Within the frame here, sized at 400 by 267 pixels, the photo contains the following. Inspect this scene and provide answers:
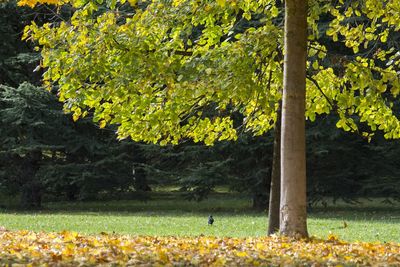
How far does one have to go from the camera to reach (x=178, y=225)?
17.3 m

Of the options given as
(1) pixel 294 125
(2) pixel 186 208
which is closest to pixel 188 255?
(1) pixel 294 125

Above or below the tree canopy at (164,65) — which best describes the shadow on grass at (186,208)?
below

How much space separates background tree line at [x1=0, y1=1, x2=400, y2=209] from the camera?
78.5 feet

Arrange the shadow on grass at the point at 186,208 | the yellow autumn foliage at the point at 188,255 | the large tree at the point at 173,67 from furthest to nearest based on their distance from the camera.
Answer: the shadow on grass at the point at 186,208
the large tree at the point at 173,67
the yellow autumn foliage at the point at 188,255

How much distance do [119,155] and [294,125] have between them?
17823 millimetres

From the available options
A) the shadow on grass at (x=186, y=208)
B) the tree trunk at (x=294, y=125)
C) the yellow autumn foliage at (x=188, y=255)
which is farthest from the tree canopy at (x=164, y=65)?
the shadow on grass at (x=186, y=208)

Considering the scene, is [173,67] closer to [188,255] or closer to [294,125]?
[294,125]

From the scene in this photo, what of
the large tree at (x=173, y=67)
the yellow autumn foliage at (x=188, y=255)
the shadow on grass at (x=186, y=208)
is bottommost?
the yellow autumn foliage at (x=188, y=255)

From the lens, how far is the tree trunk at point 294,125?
8.33m

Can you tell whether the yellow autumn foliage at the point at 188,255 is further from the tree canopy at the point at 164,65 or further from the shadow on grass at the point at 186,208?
the shadow on grass at the point at 186,208

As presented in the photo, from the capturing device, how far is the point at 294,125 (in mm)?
8297

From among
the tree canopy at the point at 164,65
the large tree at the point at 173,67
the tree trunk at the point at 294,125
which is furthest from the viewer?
the tree canopy at the point at 164,65

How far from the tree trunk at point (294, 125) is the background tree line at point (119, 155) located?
48.4ft

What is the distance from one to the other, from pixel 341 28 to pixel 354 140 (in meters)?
14.7
